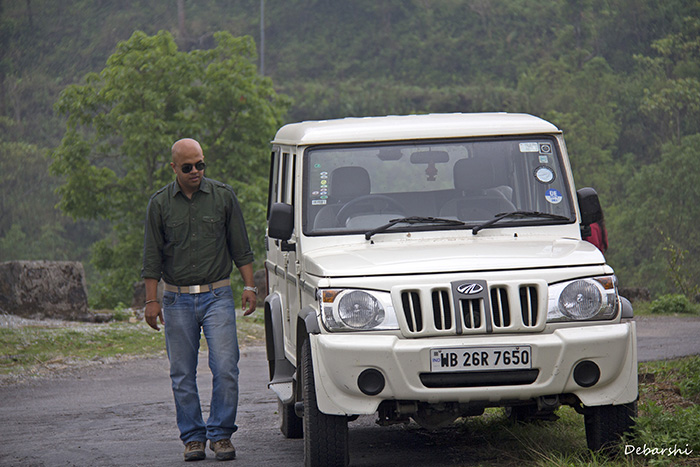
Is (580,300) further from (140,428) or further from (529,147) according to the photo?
(140,428)

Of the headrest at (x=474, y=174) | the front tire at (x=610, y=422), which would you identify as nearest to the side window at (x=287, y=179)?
the headrest at (x=474, y=174)

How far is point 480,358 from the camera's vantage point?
17.4 feet

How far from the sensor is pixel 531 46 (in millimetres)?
90125

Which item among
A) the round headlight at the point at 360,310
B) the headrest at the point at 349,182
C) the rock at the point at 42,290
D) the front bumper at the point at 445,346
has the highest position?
the headrest at the point at 349,182

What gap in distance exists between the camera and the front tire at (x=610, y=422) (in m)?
5.68

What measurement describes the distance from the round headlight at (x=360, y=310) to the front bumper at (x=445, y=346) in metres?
0.07

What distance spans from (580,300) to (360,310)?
1.15 m

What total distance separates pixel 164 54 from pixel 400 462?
33303 millimetres

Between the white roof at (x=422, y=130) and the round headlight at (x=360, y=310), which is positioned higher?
the white roof at (x=422, y=130)

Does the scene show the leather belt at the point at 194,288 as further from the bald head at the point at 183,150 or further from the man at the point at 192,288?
the bald head at the point at 183,150

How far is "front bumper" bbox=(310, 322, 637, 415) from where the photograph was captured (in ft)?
17.4

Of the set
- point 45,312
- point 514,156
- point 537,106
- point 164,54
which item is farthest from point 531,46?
point 514,156

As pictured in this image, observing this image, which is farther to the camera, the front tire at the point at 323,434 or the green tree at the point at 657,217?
the green tree at the point at 657,217

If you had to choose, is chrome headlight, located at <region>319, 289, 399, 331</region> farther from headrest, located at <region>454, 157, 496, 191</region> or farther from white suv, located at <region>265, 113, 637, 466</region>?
headrest, located at <region>454, 157, 496, 191</region>
